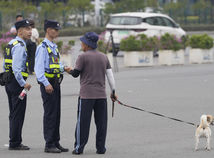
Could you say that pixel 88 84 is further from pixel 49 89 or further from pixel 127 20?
pixel 127 20

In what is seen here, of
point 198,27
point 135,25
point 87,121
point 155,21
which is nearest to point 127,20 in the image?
point 135,25

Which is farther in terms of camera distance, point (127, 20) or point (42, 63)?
point (127, 20)

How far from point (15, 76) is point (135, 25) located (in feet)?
67.7

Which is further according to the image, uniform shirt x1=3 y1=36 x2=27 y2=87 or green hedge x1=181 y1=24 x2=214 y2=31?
green hedge x1=181 y1=24 x2=214 y2=31

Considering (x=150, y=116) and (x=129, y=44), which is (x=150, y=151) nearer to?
(x=150, y=116)

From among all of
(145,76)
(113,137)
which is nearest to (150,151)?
(113,137)

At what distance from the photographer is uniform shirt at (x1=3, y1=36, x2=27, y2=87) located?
353 inches

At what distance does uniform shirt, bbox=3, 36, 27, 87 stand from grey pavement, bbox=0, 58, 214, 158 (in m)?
0.99

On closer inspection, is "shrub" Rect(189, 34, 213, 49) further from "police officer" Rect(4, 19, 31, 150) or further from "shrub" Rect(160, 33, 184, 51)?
"police officer" Rect(4, 19, 31, 150)

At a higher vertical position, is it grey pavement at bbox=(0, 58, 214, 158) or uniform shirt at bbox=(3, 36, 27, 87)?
uniform shirt at bbox=(3, 36, 27, 87)

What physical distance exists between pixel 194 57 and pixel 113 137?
51.7ft

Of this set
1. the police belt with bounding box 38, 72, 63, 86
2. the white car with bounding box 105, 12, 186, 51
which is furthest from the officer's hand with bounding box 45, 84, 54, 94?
the white car with bounding box 105, 12, 186, 51

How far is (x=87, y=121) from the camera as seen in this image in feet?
29.1

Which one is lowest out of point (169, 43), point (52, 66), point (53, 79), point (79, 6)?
point (169, 43)
